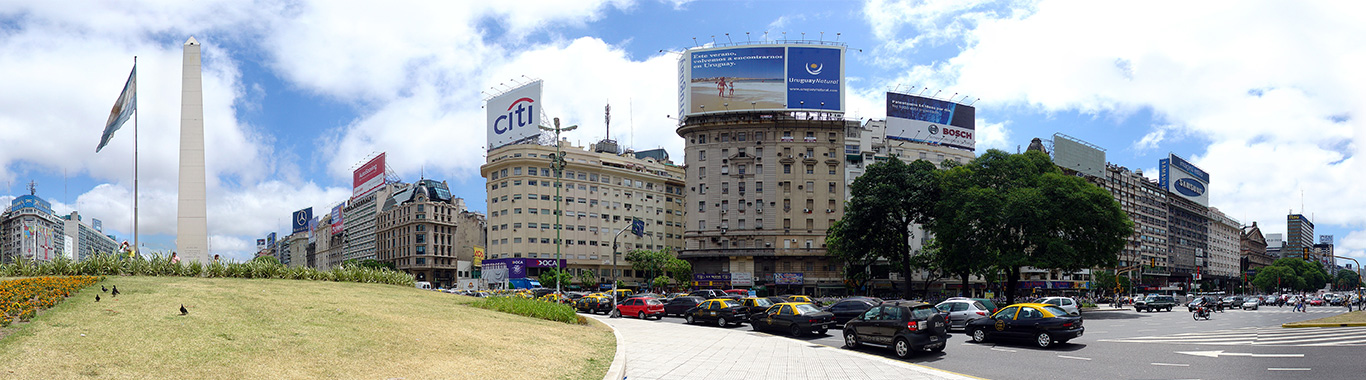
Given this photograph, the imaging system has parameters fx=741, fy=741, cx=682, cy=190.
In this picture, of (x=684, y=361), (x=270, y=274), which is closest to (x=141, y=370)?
(x=684, y=361)

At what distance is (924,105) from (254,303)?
291 ft

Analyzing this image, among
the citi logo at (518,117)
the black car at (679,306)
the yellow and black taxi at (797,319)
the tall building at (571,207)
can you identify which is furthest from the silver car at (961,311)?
the tall building at (571,207)

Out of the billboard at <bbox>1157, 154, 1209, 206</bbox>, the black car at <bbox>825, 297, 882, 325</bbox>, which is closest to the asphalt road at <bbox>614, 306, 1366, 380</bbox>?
the black car at <bbox>825, 297, 882, 325</bbox>

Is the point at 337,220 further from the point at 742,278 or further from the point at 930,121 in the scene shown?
the point at 930,121

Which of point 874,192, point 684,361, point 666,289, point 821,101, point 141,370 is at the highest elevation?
point 821,101

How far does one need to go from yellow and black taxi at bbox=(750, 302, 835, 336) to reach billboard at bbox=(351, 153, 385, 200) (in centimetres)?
12329

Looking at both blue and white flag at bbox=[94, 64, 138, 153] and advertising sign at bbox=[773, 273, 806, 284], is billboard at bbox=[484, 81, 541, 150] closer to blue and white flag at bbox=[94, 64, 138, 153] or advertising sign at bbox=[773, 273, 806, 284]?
advertising sign at bbox=[773, 273, 806, 284]

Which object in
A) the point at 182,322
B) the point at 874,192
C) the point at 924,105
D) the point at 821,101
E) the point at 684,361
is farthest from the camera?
the point at 924,105

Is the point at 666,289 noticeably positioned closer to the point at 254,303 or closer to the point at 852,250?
the point at 852,250

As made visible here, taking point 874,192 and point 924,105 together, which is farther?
point 924,105

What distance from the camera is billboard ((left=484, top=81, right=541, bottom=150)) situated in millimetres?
92125

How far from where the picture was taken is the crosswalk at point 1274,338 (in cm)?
2213

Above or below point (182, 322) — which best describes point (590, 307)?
below

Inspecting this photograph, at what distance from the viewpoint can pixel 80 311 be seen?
49.9 ft
